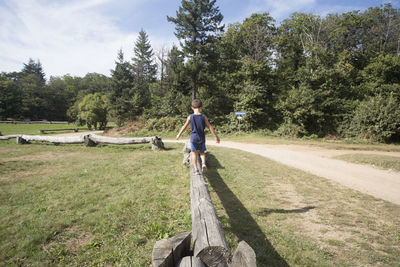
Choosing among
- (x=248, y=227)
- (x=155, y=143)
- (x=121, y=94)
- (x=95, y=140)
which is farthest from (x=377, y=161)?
(x=121, y=94)

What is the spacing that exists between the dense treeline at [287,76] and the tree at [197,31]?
108mm

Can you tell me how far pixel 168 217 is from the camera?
12.7 feet

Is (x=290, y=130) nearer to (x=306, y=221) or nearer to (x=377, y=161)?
(x=377, y=161)

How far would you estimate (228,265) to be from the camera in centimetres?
179

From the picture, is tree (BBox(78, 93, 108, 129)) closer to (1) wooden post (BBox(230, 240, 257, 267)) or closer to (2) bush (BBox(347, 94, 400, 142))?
(1) wooden post (BBox(230, 240, 257, 267))

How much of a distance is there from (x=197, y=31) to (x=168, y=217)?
77.3 ft

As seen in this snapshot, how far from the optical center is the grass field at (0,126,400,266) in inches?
113

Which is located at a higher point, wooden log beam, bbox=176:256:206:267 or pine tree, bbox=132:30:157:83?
pine tree, bbox=132:30:157:83

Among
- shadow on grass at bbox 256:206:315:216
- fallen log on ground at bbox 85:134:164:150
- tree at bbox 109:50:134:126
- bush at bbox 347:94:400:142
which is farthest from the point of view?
tree at bbox 109:50:134:126

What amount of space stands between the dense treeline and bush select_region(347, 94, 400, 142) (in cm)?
9

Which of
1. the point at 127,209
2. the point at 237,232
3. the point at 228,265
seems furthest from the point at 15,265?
the point at 237,232

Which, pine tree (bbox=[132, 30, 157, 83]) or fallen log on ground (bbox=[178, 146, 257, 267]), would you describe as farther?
pine tree (bbox=[132, 30, 157, 83])

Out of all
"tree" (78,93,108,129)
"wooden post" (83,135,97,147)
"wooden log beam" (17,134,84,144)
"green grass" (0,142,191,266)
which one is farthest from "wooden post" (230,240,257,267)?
"tree" (78,93,108,129)

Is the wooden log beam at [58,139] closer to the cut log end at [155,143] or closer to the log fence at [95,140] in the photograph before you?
the log fence at [95,140]
